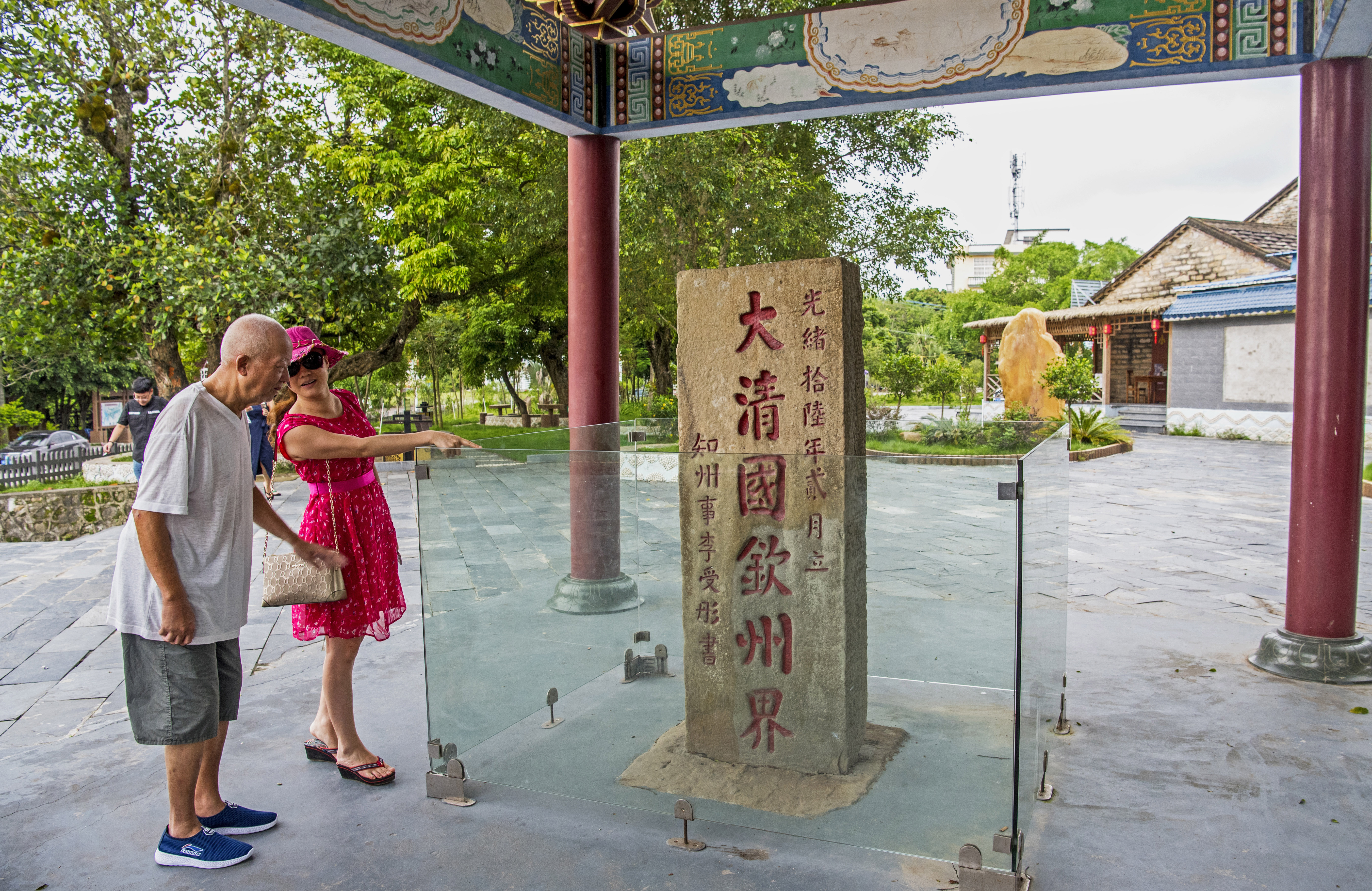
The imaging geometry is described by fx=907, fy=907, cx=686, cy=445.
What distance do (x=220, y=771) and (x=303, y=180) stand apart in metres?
10.9

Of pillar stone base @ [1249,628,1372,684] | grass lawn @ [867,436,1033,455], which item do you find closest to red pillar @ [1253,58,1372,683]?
pillar stone base @ [1249,628,1372,684]

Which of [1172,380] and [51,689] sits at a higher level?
[1172,380]

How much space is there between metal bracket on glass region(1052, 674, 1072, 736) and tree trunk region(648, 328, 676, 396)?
14.0 m

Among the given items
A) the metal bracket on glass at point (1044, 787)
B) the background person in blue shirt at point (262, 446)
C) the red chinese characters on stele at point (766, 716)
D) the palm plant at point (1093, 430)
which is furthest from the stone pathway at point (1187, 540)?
the background person in blue shirt at point (262, 446)

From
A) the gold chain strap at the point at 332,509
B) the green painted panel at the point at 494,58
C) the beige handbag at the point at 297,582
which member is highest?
the green painted panel at the point at 494,58

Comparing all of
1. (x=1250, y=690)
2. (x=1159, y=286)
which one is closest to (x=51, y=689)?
(x=1250, y=690)

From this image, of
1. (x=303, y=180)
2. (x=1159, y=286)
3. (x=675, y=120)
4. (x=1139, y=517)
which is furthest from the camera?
(x=1159, y=286)

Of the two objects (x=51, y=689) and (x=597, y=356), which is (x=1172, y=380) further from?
(x=51, y=689)

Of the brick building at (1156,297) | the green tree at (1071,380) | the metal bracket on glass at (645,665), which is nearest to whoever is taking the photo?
A: the metal bracket on glass at (645,665)

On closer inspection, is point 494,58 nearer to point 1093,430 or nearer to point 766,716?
point 766,716

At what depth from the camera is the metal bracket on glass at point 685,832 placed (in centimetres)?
266

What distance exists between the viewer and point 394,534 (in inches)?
121

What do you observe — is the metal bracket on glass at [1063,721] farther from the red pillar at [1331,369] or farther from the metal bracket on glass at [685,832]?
the metal bracket on glass at [685,832]

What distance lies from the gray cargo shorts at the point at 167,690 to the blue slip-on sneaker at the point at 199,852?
30 cm
